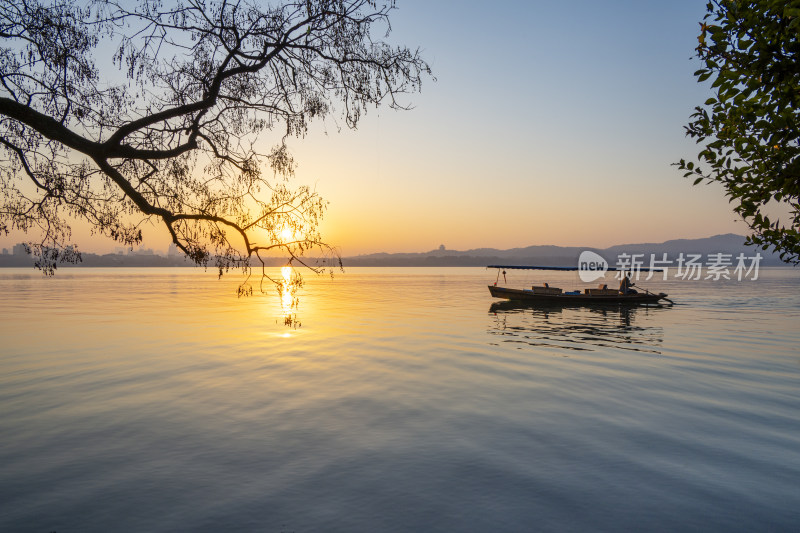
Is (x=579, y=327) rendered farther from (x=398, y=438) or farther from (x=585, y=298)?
(x=398, y=438)

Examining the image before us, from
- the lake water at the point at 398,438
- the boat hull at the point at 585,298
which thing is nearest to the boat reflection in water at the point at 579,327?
the boat hull at the point at 585,298

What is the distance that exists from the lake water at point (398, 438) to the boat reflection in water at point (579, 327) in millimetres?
1661

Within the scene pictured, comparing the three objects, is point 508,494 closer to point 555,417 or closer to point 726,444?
point 555,417

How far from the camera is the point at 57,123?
7461mm

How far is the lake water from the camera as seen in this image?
776 centimetres

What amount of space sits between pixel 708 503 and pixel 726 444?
3.85 metres

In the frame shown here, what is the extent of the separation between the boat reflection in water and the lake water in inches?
65.4

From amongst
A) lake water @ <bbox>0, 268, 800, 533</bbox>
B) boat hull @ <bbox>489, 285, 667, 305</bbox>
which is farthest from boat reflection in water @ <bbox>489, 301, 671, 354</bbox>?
lake water @ <bbox>0, 268, 800, 533</bbox>

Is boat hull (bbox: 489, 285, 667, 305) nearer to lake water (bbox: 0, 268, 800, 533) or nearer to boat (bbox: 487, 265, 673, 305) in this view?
boat (bbox: 487, 265, 673, 305)

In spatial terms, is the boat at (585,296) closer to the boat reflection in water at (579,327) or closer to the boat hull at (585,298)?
the boat hull at (585,298)

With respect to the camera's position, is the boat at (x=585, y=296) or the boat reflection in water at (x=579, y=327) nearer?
the boat reflection in water at (x=579, y=327)

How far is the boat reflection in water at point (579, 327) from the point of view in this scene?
92.2ft

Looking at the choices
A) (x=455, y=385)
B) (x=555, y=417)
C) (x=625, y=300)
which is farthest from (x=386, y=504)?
(x=625, y=300)

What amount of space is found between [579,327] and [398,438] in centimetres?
2815
